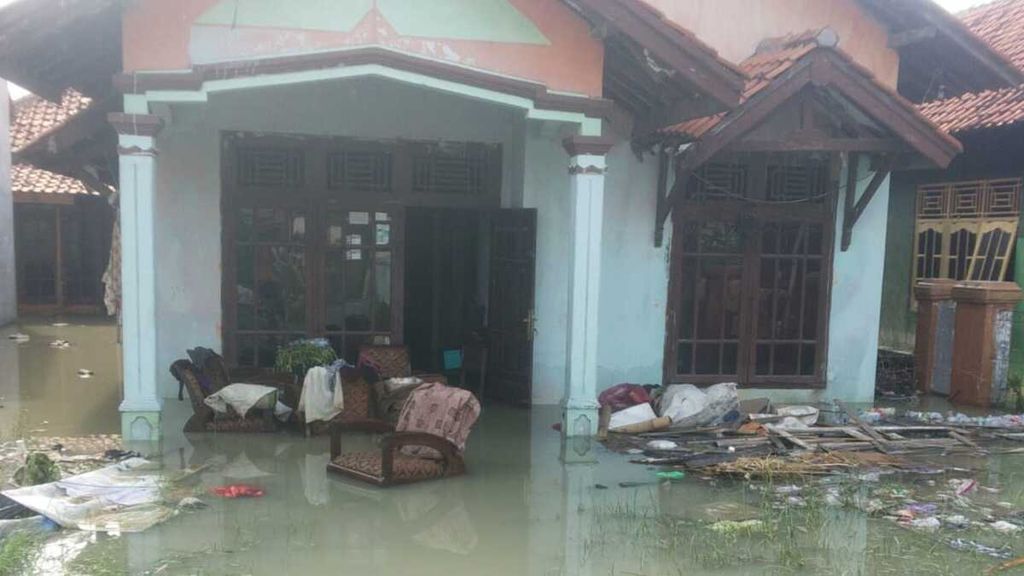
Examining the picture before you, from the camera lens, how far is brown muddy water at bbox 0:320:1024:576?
4.58 m

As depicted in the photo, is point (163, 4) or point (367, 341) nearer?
point (163, 4)

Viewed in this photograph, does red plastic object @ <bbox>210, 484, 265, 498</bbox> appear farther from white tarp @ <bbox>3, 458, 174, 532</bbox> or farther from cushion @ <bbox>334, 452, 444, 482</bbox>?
cushion @ <bbox>334, 452, 444, 482</bbox>

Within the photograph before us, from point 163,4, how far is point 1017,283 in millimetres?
10151

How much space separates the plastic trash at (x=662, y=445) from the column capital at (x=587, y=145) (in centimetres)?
265

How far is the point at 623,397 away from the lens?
8.12m

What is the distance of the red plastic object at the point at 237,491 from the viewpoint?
5555 mm

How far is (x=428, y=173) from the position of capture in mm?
8688

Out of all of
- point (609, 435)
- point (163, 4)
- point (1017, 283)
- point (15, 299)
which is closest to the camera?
point (163, 4)

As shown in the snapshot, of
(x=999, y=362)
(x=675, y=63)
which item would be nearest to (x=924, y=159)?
(x=999, y=362)

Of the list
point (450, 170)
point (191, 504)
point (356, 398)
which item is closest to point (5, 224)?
point (450, 170)

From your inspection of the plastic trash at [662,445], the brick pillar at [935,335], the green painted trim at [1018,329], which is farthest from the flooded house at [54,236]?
the green painted trim at [1018,329]

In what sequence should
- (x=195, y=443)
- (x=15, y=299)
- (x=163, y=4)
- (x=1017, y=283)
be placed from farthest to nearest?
(x=15, y=299)
(x=1017, y=283)
(x=195, y=443)
(x=163, y=4)

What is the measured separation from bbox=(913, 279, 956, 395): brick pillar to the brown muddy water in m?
2.84

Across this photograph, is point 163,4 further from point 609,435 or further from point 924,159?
point 924,159
